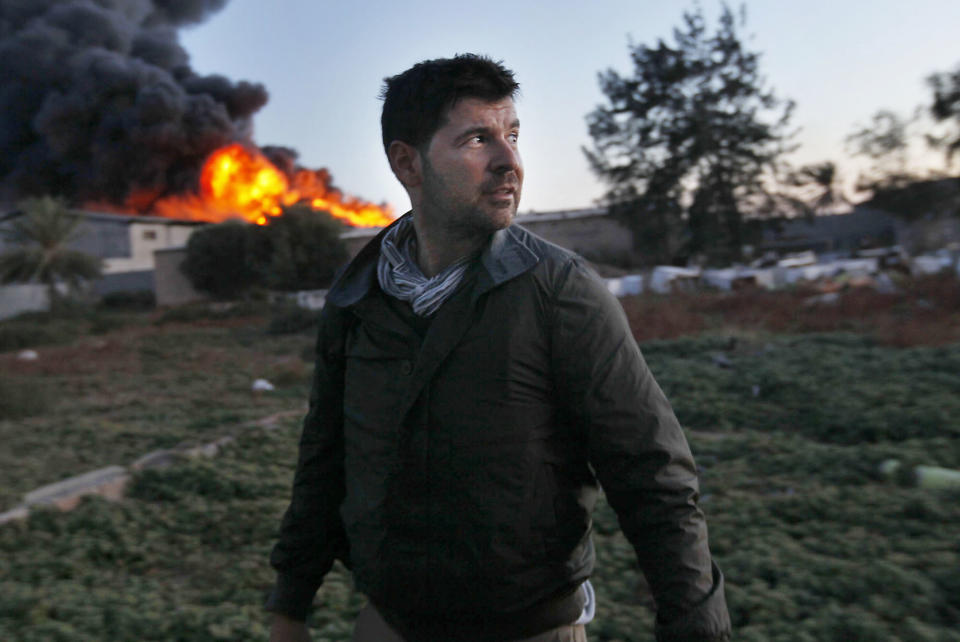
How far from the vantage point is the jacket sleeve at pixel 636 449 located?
1.34 metres

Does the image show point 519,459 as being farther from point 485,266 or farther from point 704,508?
point 704,508

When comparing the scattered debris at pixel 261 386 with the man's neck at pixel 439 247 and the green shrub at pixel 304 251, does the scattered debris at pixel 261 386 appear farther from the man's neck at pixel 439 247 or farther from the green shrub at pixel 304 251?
the green shrub at pixel 304 251

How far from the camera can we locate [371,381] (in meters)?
1.62

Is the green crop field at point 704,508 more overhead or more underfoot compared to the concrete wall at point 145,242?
more underfoot

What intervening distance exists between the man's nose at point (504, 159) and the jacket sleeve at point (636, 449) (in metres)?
0.25

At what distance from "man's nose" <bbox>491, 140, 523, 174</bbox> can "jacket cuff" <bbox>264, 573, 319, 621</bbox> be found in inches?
43.0

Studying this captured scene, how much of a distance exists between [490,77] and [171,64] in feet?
208

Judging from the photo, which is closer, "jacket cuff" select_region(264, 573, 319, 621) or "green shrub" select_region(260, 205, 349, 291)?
"jacket cuff" select_region(264, 573, 319, 621)

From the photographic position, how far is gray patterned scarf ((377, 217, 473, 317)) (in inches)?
60.4

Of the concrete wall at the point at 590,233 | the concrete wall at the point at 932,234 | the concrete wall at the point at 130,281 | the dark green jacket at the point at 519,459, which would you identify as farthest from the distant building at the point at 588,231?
the dark green jacket at the point at 519,459

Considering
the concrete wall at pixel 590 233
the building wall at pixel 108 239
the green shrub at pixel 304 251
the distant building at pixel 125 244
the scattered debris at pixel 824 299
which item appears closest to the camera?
the scattered debris at pixel 824 299

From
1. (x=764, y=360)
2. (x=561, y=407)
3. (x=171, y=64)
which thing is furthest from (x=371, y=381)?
(x=171, y=64)

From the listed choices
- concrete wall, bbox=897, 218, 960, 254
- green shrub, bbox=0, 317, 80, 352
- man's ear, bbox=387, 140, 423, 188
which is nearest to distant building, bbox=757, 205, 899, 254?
concrete wall, bbox=897, 218, 960, 254

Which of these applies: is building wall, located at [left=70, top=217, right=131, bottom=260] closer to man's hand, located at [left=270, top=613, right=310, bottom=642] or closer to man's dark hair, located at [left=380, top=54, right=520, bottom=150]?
man's hand, located at [left=270, top=613, right=310, bottom=642]
